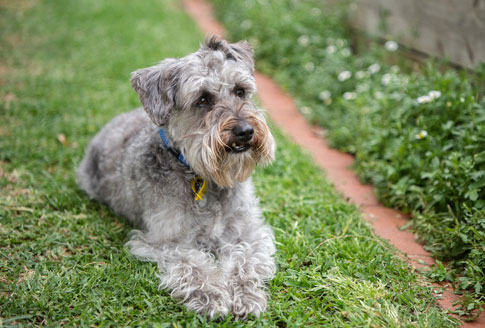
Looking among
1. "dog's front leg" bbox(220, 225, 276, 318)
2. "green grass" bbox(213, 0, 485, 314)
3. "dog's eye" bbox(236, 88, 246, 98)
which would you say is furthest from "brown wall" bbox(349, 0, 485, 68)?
"dog's front leg" bbox(220, 225, 276, 318)

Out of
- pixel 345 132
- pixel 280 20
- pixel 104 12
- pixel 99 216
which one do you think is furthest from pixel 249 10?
pixel 99 216

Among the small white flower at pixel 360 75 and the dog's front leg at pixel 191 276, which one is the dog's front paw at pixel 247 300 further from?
the small white flower at pixel 360 75

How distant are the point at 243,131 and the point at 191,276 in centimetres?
125

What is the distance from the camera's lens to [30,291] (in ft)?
10.6

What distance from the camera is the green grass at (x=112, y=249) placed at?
3107mm

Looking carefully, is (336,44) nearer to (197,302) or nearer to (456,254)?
(456,254)

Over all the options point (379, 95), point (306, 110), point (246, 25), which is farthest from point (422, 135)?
point (246, 25)

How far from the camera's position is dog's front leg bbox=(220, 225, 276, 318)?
3164 millimetres

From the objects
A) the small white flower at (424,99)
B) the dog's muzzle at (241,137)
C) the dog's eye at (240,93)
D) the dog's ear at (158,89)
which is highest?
the dog's ear at (158,89)

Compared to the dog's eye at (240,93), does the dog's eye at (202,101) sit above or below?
above

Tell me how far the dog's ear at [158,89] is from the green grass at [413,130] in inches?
106

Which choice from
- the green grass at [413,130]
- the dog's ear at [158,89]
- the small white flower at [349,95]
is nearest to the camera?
the dog's ear at [158,89]

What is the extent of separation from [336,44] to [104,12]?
8289mm

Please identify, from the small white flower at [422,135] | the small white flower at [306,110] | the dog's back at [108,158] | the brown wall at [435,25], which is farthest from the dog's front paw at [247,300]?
the small white flower at [306,110]
